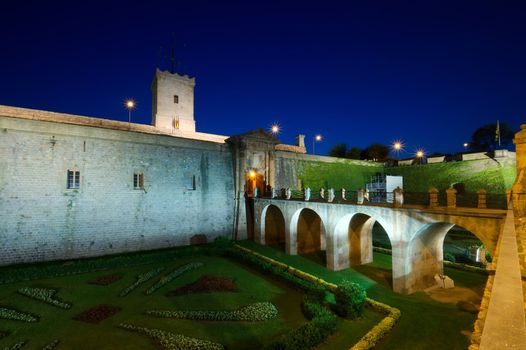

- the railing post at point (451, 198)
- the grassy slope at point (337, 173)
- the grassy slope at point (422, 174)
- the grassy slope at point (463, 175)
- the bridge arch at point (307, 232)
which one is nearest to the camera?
the railing post at point (451, 198)

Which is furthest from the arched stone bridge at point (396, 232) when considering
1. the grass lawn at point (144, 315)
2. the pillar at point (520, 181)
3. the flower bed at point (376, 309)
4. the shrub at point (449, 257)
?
the shrub at point (449, 257)

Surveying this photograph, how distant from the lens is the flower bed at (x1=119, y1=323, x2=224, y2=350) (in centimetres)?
1000

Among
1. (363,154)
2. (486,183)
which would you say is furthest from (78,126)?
(363,154)

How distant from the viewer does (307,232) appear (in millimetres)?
23438

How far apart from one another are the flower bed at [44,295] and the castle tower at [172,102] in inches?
839

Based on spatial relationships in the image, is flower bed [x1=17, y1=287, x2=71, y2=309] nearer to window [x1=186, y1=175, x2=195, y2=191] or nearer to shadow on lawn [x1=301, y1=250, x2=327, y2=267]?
window [x1=186, y1=175, x2=195, y2=191]

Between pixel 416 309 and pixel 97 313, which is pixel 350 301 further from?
pixel 97 313

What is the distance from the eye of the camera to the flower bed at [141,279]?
1476 centimetres

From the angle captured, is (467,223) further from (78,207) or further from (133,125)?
(133,125)

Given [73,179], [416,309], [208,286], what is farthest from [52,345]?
[416,309]

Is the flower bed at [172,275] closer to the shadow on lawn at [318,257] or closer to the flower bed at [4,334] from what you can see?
the flower bed at [4,334]

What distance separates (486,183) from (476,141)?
3103cm

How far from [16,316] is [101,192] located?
9919 mm

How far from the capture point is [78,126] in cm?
2028
